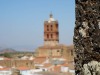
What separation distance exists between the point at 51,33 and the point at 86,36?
63.9 metres

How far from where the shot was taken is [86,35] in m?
2.48

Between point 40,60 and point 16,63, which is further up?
point 40,60

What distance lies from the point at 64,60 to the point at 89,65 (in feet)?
183

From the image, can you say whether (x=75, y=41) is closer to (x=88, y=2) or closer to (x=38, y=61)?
(x=88, y=2)

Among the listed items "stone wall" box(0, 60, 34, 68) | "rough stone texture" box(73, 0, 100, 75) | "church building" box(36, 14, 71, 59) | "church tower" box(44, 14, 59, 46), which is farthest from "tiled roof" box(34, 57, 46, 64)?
"rough stone texture" box(73, 0, 100, 75)

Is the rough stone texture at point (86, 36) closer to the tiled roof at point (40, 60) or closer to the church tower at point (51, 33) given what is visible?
the tiled roof at point (40, 60)

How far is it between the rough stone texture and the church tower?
6331 cm

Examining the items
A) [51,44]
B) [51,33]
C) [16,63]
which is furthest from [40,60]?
[16,63]

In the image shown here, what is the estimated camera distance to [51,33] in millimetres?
66375

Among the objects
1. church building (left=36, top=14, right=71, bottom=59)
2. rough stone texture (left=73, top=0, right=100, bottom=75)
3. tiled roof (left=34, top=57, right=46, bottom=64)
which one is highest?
church building (left=36, top=14, right=71, bottom=59)

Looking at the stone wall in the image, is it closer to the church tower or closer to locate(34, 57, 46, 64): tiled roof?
locate(34, 57, 46, 64): tiled roof

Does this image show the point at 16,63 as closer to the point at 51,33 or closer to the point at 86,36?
the point at 51,33

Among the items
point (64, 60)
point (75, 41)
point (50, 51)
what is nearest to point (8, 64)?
point (64, 60)

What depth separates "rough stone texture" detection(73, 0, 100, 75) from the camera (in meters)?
2.42
